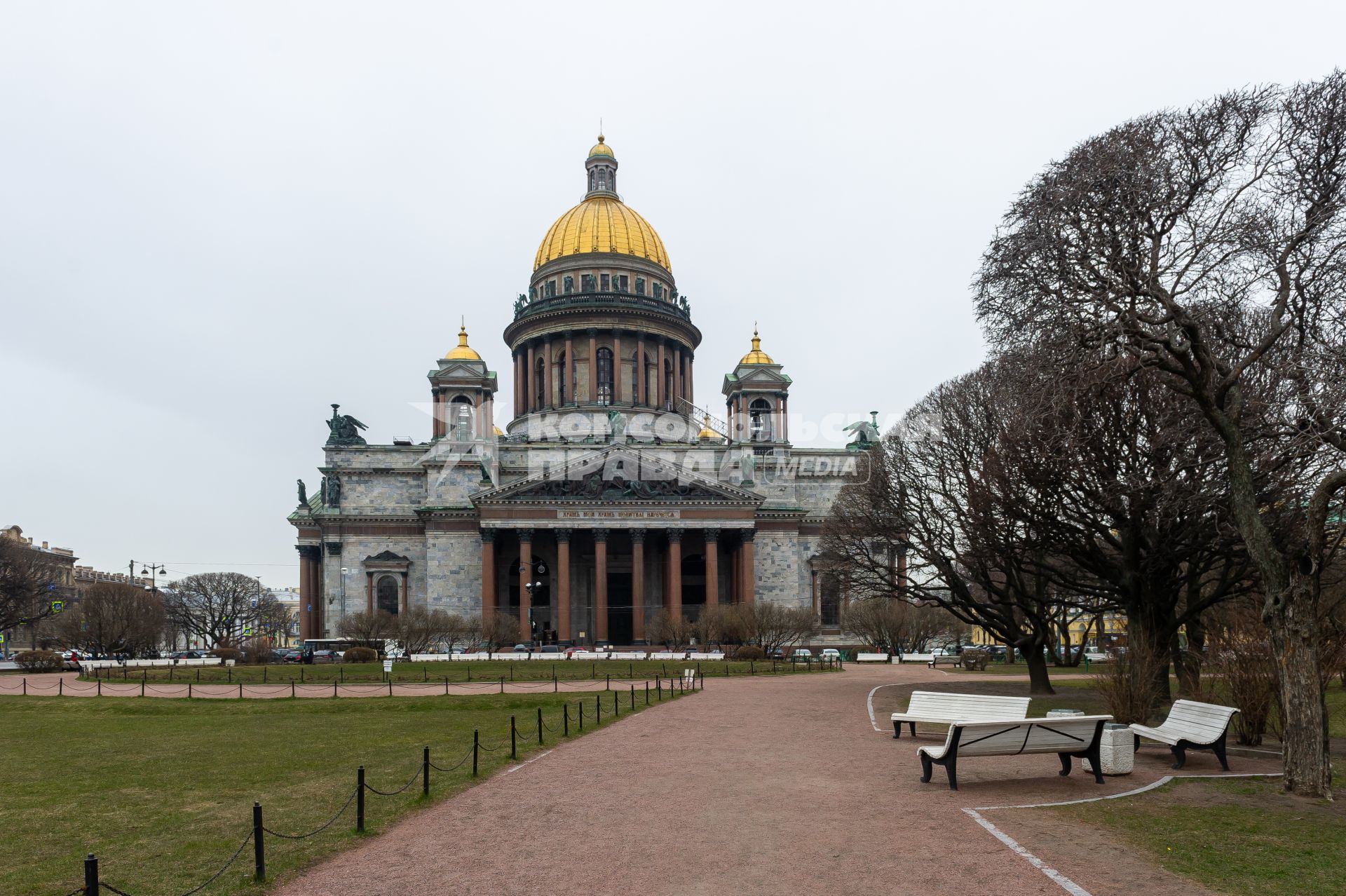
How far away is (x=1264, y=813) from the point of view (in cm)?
1209

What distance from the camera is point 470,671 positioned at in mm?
44219

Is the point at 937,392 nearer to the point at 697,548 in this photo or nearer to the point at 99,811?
the point at 99,811

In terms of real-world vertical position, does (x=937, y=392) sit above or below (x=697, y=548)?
above

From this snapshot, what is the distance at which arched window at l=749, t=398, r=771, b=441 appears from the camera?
8219 centimetres

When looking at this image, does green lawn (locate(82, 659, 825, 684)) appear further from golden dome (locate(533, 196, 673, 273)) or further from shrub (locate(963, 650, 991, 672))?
golden dome (locate(533, 196, 673, 273))

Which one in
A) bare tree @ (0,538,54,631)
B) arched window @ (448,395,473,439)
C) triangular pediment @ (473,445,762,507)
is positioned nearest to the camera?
bare tree @ (0,538,54,631)

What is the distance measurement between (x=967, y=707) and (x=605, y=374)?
2692 inches

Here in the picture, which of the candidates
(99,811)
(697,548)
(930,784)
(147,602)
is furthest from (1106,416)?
(147,602)

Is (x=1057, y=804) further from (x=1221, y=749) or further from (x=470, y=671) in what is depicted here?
(x=470, y=671)

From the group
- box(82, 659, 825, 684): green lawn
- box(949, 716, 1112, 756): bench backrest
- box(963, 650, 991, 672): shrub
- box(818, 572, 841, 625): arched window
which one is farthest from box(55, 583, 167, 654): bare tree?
A: box(949, 716, 1112, 756): bench backrest

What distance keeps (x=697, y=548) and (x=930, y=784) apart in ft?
199

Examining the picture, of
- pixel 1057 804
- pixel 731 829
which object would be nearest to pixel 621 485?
pixel 1057 804

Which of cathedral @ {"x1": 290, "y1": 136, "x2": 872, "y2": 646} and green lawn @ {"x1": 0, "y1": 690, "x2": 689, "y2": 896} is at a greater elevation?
cathedral @ {"x1": 290, "y1": 136, "x2": 872, "y2": 646}

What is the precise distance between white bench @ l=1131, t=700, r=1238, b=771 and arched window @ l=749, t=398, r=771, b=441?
216ft
